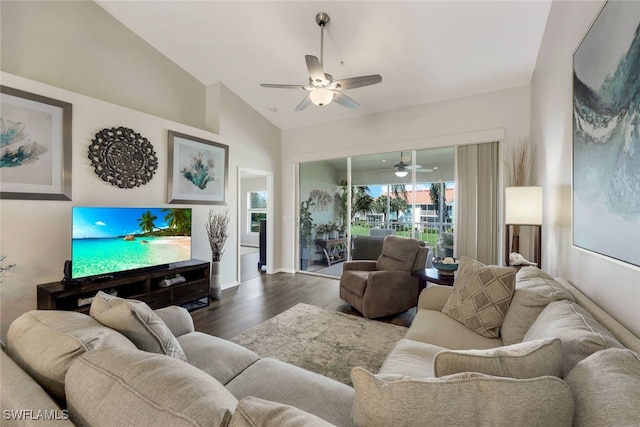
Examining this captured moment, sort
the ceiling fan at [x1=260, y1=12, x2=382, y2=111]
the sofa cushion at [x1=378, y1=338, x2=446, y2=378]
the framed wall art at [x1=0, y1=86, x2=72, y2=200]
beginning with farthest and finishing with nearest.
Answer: the ceiling fan at [x1=260, y1=12, x2=382, y2=111]
the framed wall art at [x1=0, y1=86, x2=72, y2=200]
the sofa cushion at [x1=378, y1=338, x2=446, y2=378]

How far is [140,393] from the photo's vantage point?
64 cm

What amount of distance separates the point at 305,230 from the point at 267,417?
4.97 m

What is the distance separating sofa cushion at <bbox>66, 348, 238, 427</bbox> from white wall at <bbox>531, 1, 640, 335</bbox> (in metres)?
1.60

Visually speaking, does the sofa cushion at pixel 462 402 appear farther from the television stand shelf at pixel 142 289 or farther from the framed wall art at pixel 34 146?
the framed wall art at pixel 34 146

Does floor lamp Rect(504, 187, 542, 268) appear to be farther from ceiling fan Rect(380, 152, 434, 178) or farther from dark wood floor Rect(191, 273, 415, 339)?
ceiling fan Rect(380, 152, 434, 178)

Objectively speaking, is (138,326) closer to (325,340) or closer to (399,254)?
(325,340)

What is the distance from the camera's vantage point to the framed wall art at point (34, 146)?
7.86 feet

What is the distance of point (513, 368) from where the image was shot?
2.59ft

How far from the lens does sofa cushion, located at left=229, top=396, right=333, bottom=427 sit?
21.4 inches

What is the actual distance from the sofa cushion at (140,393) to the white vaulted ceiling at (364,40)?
3.30m

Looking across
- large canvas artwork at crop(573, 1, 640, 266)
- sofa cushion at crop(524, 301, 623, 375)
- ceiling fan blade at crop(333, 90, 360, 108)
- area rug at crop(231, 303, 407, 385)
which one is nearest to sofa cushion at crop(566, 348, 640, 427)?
sofa cushion at crop(524, 301, 623, 375)

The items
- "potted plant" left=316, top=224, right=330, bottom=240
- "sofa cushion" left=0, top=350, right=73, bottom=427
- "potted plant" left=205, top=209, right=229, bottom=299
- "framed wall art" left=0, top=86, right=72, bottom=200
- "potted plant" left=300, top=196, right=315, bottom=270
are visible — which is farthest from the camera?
"potted plant" left=300, top=196, right=315, bottom=270

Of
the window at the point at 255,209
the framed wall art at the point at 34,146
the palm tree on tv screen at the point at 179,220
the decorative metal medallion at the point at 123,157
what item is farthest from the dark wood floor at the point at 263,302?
the window at the point at 255,209

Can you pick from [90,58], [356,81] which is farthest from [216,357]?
[90,58]
